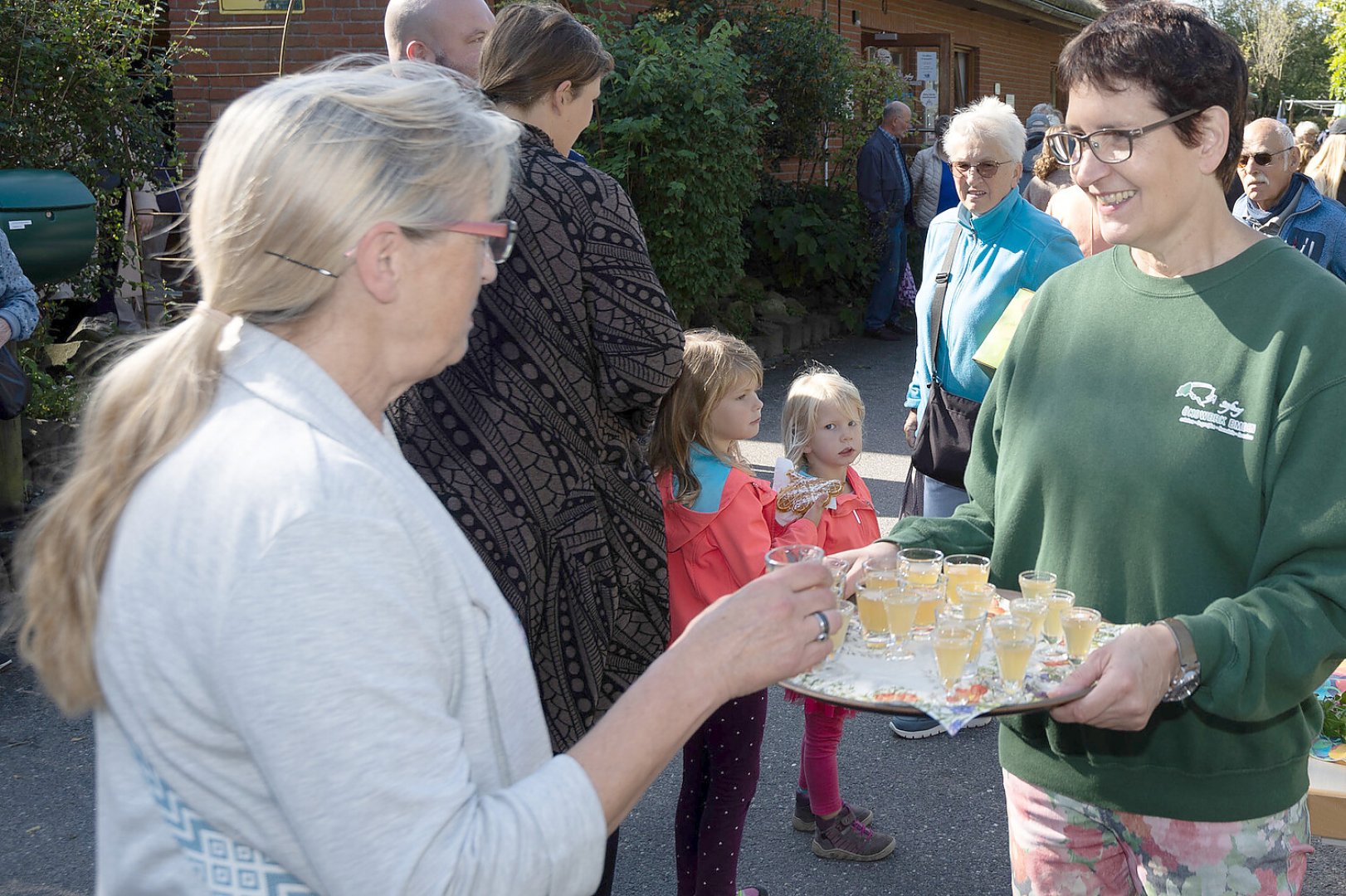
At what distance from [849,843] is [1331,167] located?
5.65 m

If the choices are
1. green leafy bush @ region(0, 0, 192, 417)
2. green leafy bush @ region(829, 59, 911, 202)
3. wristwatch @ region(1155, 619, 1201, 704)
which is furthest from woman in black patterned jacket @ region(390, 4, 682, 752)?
green leafy bush @ region(829, 59, 911, 202)

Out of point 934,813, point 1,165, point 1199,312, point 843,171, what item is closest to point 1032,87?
point 843,171

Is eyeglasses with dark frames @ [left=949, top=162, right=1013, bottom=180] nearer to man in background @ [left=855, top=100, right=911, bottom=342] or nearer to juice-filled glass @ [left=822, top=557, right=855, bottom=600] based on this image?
juice-filled glass @ [left=822, top=557, right=855, bottom=600]

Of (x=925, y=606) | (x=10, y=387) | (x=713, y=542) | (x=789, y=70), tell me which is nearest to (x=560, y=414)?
(x=713, y=542)

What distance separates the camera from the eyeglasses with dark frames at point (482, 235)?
137 cm

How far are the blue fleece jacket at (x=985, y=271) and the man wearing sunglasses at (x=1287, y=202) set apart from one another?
241 cm

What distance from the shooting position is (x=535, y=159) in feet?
8.64

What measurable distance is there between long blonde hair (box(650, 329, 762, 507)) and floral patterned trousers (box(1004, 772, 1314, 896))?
133 cm

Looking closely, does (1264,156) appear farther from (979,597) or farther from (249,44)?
(249,44)

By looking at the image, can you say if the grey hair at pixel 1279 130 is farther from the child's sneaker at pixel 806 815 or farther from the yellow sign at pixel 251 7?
the yellow sign at pixel 251 7

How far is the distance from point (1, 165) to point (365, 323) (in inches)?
254

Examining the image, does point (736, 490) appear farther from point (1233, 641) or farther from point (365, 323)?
point (365, 323)

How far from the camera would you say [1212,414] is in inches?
75.5

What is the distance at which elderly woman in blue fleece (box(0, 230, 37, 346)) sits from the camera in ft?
16.5
